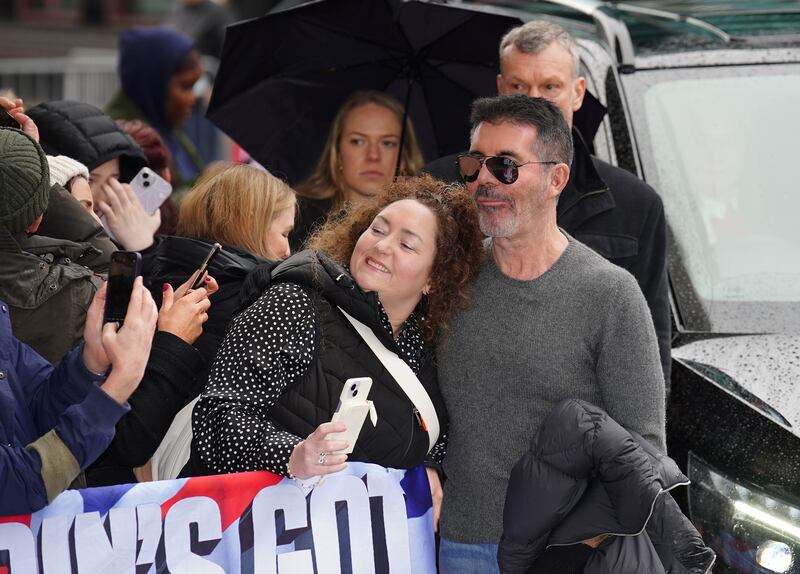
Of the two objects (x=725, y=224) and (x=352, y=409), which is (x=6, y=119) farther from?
(x=725, y=224)

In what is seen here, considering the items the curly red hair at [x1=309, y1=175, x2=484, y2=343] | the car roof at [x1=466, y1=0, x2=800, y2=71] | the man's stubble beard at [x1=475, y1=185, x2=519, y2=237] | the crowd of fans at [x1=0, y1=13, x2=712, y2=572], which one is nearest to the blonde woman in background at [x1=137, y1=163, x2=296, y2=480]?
the crowd of fans at [x1=0, y1=13, x2=712, y2=572]

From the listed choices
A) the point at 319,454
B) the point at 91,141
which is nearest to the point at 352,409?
the point at 319,454

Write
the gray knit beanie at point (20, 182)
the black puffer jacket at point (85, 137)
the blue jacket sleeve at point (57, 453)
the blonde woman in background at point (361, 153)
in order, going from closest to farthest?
the blue jacket sleeve at point (57, 453)
the gray knit beanie at point (20, 182)
the black puffer jacket at point (85, 137)
the blonde woman in background at point (361, 153)

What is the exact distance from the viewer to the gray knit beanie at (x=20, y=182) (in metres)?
3.92

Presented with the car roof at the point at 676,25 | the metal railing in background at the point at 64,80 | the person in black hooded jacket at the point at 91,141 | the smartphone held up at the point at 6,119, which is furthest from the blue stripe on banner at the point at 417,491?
the metal railing in background at the point at 64,80

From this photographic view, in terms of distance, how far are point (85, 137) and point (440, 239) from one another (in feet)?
6.04

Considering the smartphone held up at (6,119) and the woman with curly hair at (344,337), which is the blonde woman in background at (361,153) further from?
the smartphone held up at (6,119)

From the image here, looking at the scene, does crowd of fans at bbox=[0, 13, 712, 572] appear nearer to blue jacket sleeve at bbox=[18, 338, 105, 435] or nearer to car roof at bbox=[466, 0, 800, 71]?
blue jacket sleeve at bbox=[18, 338, 105, 435]

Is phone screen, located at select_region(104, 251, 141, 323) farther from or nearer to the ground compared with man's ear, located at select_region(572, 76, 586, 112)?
nearer to the ground

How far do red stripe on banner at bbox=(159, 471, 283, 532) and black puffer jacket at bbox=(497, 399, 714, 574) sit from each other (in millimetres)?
708

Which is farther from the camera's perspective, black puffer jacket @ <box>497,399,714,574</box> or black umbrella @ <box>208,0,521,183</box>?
black umbrella @ <box>208,0,521,183</box>

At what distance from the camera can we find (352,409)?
3.72 metres

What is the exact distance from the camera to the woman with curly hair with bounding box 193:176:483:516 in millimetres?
3900

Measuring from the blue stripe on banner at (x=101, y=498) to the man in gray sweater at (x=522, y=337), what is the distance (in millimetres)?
1017
